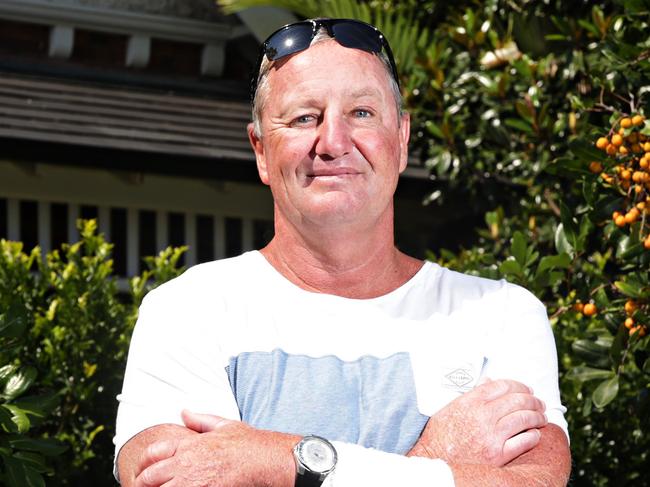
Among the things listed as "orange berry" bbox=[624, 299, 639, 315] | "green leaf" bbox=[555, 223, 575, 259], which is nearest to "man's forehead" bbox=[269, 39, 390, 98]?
"orange berry" bbox=[624, 299, 639, 315]

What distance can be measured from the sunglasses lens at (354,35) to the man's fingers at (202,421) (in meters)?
0.98

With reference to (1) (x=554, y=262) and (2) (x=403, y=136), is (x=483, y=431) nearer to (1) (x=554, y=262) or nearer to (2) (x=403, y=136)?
(2) (x=403, y=136)

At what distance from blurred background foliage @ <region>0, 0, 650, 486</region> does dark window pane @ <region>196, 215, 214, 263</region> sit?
1.93 feet

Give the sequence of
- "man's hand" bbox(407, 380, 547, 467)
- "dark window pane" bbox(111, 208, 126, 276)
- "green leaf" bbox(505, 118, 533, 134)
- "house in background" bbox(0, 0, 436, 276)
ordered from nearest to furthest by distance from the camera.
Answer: "man's hand" bbox(407, 380, 547, 467)
"green leaf" bbox(505, 118, 533, 134)
"house in background" bbox(0, 0, 436, 276)
"dark window pane" bbox(111, 208, 126, 276)

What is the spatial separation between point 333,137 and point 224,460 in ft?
2.65

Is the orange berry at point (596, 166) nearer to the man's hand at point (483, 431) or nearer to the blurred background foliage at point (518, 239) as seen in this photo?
the blurred background foliage at point (518, 239)

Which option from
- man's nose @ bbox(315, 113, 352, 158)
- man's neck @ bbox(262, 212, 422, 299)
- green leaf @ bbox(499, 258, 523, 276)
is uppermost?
man's nose @ bbox(315, 113, 352, 158)

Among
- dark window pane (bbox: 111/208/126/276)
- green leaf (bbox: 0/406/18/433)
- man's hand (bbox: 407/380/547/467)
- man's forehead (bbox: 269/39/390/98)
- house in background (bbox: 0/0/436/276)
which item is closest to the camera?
man's hand (bbox: 407/380/547/467)

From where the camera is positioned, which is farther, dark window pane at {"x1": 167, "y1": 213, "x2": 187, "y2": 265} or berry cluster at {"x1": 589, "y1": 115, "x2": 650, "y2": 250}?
dark window pane at {"x1": 167, "y1": 213, "x2": 187, "y2": 265}

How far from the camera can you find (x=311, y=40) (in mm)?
3053

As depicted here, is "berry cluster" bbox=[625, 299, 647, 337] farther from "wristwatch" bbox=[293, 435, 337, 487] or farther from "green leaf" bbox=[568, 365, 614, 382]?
"wristwatch" bbox=[293, 435, 337, 487]

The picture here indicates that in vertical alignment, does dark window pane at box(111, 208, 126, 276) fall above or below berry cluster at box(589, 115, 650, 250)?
below

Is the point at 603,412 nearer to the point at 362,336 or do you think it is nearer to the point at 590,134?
the point at 590,134

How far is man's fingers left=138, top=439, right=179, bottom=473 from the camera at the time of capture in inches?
104
